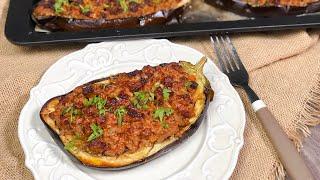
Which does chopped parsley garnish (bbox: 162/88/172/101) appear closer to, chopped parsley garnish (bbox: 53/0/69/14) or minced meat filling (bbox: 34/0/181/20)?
minced meat filling (bbox: 34/0/181/20)

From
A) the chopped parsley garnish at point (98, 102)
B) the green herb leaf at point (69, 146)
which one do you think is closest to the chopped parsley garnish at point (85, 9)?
the chopped parsley garnish at point (98, 102)

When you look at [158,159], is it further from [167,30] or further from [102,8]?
[102,8]

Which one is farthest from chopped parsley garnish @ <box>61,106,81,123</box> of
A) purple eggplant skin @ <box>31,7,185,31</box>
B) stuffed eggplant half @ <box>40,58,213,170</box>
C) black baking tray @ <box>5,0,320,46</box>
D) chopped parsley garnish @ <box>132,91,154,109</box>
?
purple eggplant skin @ <box>31,7,185,31</box>

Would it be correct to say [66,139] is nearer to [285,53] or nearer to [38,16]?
[38,16]

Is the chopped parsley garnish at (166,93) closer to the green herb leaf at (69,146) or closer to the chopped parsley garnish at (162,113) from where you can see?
the chopped parsley garnish at (162,113)

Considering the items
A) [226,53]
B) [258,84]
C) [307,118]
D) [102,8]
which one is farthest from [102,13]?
[307,118]
